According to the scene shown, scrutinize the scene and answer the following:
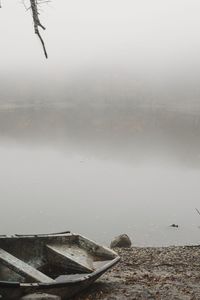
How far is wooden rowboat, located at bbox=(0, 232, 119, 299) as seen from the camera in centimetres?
1038

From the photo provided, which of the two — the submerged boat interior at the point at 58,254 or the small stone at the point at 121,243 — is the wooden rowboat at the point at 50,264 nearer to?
the submerged boat interior at the point at 58,254

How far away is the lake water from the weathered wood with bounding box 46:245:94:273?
13065 millimetres

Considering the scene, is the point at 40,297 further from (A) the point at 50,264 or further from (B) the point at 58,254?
(A) the point at 50,264

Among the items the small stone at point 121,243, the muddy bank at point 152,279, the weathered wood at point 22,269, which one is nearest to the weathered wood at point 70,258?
the muddy bank at point 152,279

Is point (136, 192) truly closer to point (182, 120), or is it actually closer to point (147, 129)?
point (147, 129)

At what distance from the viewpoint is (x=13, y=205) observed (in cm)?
3353

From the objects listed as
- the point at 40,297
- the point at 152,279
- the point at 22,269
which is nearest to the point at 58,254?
the point at 22,269

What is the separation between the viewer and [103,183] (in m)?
44.5

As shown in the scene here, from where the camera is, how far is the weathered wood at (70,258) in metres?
12.2

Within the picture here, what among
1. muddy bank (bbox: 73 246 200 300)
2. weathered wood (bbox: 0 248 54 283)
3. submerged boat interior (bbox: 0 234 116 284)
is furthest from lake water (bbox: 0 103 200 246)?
weathered wood (bbox: 0 248 54 283)

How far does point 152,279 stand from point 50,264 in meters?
3.21

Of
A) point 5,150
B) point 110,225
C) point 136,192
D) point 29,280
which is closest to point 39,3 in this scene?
point 29,280

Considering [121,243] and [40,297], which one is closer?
[40,297]

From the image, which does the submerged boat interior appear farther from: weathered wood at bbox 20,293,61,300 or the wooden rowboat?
weathered wood at bbox 20,293,61,300
